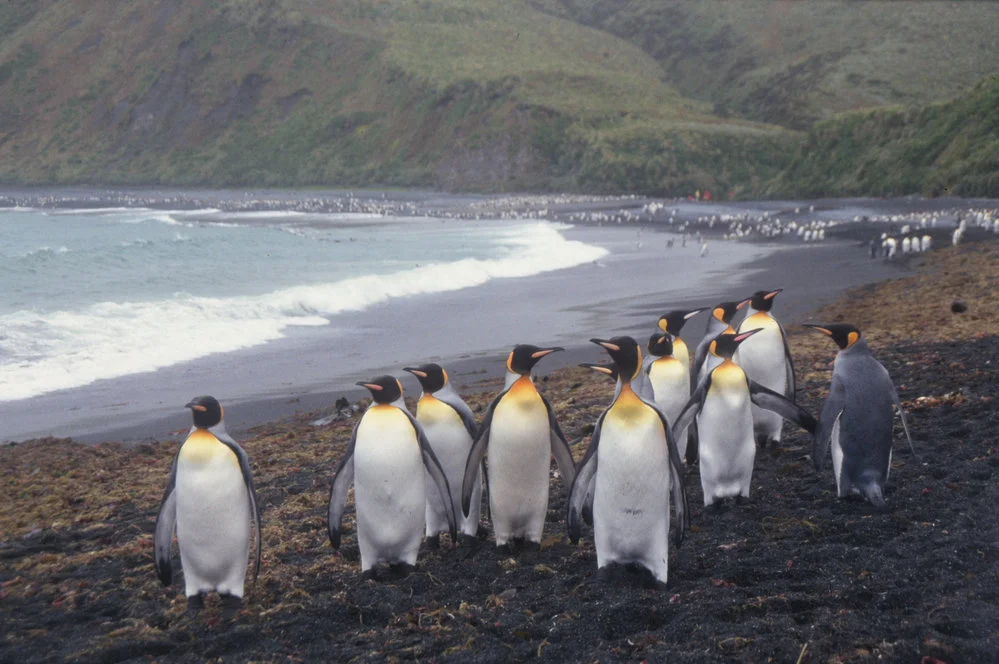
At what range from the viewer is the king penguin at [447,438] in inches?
199

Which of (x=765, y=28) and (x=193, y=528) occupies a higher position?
(x=765, y=28)

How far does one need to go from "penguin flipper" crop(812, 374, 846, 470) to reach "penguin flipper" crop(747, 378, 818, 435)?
0.05 m

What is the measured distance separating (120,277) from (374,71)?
9019 cm

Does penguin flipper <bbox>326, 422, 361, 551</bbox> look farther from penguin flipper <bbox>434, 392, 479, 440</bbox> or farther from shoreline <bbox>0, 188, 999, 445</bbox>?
shoreline <bbox>0, 188, 999, 445</bbox>

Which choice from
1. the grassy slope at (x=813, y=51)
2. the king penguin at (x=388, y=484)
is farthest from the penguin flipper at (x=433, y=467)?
the grassy slope at (x=813, y=51)

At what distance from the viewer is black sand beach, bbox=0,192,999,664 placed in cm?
344

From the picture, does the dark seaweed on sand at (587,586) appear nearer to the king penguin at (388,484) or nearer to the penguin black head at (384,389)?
the king penguin at (388,484)

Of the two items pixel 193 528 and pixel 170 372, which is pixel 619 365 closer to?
pixel 193 528

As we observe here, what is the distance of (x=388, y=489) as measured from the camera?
459 cm

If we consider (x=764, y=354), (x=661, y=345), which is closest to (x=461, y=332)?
(x=764, y=354)

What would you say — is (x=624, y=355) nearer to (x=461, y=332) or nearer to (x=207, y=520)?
(x=207, y=520)

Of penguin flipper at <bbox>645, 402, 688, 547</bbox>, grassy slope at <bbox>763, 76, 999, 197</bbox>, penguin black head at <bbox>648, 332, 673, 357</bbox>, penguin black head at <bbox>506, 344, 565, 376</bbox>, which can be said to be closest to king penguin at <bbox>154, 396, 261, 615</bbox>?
penguin black head at <bbox>506, 344, 565, 376</bbox>

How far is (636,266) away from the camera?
905 inches

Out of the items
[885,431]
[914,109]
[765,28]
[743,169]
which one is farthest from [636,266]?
[765,28]
